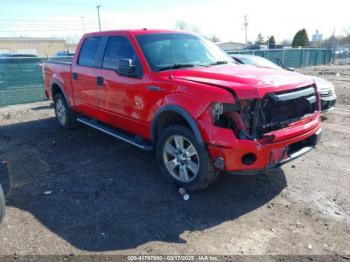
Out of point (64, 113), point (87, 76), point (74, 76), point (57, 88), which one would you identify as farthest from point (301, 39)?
point (87, 76)

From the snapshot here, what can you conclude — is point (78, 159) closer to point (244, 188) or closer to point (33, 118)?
point (244, 188)

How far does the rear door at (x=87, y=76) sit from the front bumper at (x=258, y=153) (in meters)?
2.89

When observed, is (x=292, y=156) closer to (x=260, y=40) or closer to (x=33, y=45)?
(x=33, y=45)

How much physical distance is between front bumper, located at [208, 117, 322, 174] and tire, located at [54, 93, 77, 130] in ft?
13.8

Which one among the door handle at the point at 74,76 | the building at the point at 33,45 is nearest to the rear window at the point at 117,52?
the door handle at the point at 74,76

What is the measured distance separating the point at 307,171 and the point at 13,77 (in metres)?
9.56

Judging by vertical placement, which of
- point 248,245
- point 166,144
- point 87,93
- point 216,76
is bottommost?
point 248,245

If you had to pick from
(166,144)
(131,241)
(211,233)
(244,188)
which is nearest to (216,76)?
(166,144)

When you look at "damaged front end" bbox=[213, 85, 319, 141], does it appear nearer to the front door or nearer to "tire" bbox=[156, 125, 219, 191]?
"tire" bbox=[156, 125, 219, 191]

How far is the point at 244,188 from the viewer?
4203 millimetres

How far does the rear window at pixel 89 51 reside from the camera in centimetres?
562

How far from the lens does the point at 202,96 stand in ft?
11.7

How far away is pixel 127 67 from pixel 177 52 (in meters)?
0.81

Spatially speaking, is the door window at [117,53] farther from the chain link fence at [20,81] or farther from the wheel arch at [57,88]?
the chain link fence at [20,81]
